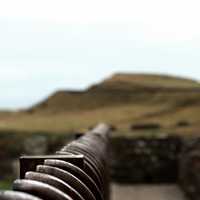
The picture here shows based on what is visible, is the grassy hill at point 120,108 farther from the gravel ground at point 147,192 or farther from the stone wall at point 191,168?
the stone wall at point 191,168

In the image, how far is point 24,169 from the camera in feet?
5.21

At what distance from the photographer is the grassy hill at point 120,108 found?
1439 cm

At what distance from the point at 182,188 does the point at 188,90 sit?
212 inches

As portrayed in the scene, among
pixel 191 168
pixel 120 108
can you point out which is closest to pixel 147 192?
pixel 191 168

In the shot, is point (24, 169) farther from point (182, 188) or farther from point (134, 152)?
point (134, 152)

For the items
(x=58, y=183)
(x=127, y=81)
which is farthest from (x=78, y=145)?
(x=127, y=81)

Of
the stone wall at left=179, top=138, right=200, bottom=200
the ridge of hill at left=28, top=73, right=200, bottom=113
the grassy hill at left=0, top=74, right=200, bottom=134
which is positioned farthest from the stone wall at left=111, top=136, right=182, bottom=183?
the ridge of hill at left=28, top=73, right=200, bottom=113

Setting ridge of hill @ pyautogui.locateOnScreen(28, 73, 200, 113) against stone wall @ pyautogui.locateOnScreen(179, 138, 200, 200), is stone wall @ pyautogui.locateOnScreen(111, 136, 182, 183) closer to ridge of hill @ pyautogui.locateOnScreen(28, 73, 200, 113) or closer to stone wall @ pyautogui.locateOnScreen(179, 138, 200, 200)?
stone wall @ pyautogui.locateOnScreen(179, 138, 200, 200)

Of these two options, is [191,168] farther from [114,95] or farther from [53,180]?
[53,180]

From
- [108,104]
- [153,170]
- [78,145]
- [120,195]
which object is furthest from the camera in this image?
[108,104]

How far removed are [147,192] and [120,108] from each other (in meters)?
4.55

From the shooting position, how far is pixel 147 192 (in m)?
11.8

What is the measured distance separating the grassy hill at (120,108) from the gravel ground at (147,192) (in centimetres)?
152

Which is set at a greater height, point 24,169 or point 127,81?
point 24,169
